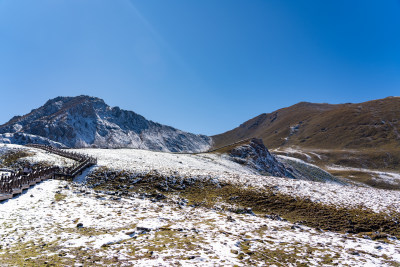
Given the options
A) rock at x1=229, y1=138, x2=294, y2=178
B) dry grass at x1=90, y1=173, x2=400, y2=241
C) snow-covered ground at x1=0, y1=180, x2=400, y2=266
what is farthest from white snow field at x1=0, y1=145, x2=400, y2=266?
rock at x1=229, y1=138, x2=294, y2=178

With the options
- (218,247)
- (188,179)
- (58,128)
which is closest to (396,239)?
(218,247)

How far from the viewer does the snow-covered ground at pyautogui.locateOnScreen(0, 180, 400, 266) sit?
9250 mm

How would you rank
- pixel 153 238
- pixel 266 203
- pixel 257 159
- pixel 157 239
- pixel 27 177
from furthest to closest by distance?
1. pixel 257 159
2. pixel 266 203
3. pixel 27 177
4. pixel 153 238
5. pixel 157 239

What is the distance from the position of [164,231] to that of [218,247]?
11.7 feet

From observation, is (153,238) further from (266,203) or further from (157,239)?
(266,203)

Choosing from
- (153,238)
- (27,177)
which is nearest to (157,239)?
(153,238)

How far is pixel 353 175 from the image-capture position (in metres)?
116

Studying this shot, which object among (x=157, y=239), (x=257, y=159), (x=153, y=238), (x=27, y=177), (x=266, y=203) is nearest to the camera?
(x=157, y=239)

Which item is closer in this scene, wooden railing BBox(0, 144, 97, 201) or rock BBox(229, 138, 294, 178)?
wooden railing BBox(0, 144, 97, 201)

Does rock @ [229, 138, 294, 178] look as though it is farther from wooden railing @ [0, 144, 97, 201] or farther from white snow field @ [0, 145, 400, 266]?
white snow field @ [0, 145, 400, 266]

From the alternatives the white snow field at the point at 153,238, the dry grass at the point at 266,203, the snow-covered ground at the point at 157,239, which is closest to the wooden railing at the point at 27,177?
the white snow field at the point at 153,238

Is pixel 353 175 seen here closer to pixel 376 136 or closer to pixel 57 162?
pixel 376 136

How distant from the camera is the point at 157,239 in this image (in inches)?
446

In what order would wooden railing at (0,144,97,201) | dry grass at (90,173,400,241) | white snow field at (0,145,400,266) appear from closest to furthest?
white snow field at (0,145,400,266) → dry grass at (90,173,400,241) → wooden railing at (0,144,97,201)
